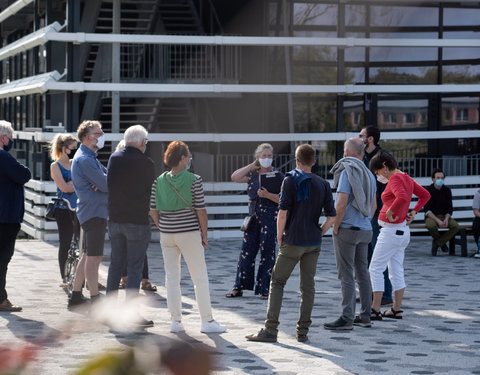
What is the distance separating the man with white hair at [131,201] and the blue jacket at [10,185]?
1.17 m

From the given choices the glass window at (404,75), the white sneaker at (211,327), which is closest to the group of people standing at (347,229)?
the white sneaker at (211,327)

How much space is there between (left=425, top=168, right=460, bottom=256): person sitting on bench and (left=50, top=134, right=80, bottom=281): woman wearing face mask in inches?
277

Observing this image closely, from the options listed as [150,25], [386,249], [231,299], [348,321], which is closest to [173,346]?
[348,321]

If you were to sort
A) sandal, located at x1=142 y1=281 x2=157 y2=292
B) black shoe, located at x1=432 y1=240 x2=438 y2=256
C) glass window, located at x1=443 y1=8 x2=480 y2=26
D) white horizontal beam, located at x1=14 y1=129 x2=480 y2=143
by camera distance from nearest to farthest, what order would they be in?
sandal, located at x1=142 y1=281 x2=157 y2=292, black shoe, located at x1=432 y1=240 x2=438 y2=256, white horizontal beam, located at x1=14 y1=129 x2=480 y2=143, glass window, located at x1=443 y1=8 x2=480 y2=26

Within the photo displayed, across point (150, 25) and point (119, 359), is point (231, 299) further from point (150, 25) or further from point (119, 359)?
point (150, 25)

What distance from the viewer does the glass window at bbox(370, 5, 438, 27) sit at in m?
20.8

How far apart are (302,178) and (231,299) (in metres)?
2.96

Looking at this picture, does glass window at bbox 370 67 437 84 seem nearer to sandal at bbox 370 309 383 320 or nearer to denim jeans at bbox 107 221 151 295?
sandal at bbox 370 309 383 320

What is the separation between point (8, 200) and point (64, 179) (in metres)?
1.24

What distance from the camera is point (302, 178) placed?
24.0ft

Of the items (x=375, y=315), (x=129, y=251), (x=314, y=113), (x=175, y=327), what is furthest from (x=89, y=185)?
(x=314, y=113)

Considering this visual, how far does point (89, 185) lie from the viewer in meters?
8.50

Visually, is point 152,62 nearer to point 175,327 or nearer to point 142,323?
point 142,323

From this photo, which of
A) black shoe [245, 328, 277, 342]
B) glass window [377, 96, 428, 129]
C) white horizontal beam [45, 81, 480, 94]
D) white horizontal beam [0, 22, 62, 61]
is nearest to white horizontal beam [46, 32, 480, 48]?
white horizontal beam [0, 22, 62, 61]
